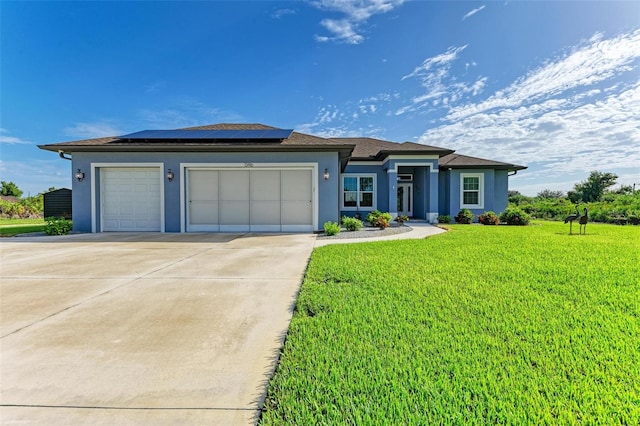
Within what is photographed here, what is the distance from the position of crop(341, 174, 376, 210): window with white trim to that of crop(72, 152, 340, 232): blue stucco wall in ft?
15.8

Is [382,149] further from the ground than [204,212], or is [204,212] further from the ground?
[382,149]

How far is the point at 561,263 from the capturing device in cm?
535

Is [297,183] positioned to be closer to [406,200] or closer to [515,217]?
[406,200]

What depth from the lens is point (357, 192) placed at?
52.0 ft

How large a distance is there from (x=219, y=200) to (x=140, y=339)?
30.0 ft

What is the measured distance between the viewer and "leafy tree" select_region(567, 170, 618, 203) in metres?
23.9

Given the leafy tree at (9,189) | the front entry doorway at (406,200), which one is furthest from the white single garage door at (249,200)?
the leafy tree at (9,189)

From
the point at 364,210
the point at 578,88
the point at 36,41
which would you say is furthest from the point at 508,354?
the point at 36,41

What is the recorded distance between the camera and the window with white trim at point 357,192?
623 inches

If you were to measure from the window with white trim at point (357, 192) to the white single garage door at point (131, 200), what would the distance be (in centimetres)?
930

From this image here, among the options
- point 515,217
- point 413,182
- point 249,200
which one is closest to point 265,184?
point 249,200

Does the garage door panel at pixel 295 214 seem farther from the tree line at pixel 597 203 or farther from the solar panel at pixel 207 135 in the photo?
the tree line at pixel 597 203

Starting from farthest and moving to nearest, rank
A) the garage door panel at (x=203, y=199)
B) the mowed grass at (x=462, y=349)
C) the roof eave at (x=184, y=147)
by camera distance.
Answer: the garage door panel at (x=203, y=199), the roof eave at (x=184, y=147), the mowed grass at (x=462, y=349)

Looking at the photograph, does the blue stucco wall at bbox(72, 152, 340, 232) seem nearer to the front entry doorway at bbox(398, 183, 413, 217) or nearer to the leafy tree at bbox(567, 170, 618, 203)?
the front entry doorway at bbox(398, 183, 413, 217)
